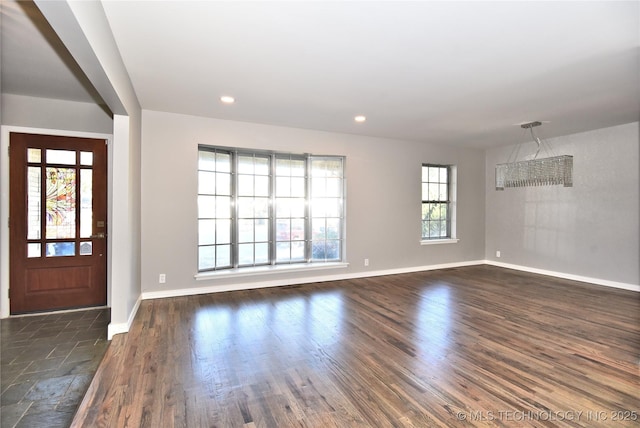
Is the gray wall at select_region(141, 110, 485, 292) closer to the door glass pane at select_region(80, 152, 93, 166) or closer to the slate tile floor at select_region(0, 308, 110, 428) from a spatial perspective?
the door glass pane at select_region(80, 152, 93, 166)

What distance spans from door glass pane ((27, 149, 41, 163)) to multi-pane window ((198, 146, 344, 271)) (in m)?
1.83

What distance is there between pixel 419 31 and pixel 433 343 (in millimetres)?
2669

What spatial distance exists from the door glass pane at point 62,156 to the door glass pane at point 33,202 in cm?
19

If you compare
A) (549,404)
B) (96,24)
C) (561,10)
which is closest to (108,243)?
(96,24)

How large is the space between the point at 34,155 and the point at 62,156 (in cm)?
26

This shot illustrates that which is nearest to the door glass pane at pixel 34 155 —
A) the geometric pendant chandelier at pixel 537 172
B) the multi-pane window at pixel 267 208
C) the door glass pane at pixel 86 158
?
the door glass pane at pixel 86 158

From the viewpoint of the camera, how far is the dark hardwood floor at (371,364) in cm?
195

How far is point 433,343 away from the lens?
2973 millimetres

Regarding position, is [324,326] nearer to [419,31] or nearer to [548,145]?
[419,31]

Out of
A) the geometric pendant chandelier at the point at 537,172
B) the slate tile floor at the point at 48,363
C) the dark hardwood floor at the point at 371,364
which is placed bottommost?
the slate tile floor at the point at 48,363

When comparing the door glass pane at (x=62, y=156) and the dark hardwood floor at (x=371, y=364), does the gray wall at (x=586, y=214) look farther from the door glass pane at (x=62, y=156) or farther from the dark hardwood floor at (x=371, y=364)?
the door glass pane at (x=62, y=156)

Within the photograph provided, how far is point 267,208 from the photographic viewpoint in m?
5.23

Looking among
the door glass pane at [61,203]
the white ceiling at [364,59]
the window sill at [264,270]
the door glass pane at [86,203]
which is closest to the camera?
the white ceiling at [364,59]

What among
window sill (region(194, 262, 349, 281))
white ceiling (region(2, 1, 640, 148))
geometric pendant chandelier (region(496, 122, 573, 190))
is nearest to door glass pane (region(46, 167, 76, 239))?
white ceiling (region(2, 1, 640, 148))
